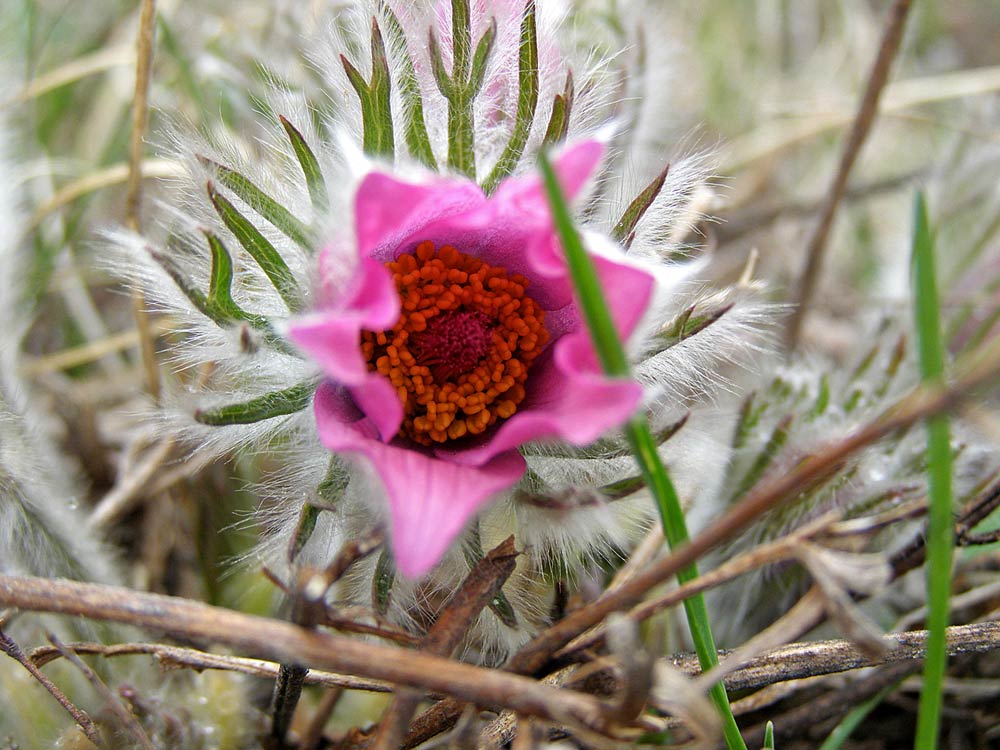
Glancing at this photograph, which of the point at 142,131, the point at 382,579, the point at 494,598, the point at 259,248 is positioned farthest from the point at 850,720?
the point at 142,131

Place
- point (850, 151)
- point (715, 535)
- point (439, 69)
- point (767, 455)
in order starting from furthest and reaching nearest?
point (850, 151)
point (767, 455)
point (439, 69)
point (715, 535)

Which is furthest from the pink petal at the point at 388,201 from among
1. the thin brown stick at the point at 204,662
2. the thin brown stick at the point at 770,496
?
the thin brown stick at the point at 204,662

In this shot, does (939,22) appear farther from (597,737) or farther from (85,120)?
(597,737)

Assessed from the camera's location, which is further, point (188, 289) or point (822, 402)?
point (822, 402)

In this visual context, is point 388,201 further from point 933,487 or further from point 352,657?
point 933,487

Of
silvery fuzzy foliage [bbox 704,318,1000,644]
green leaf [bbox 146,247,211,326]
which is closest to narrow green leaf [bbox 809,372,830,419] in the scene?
silvery fuzzy foliage [bbox 704,318,1000,644]

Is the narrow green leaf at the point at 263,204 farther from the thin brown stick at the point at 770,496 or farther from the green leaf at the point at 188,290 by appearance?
the thin brown stick at the point at 770,496

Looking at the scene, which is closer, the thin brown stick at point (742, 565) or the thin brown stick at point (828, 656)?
the thin brown stick at point (742, 565)
